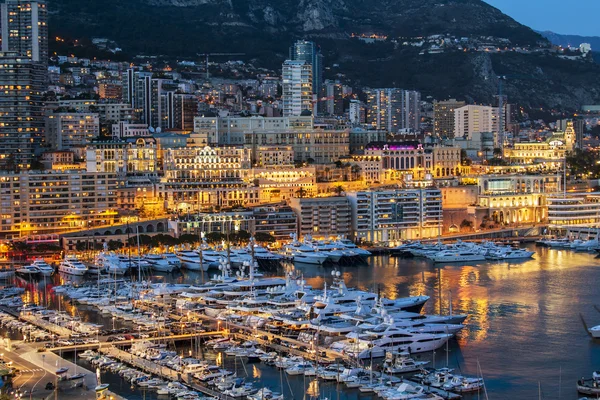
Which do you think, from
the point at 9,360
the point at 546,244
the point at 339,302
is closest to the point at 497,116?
the point at 546,244

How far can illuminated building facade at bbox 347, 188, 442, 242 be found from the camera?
5438 cm

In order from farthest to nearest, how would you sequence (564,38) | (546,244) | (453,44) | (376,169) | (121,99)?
(564,38) → (453,44) → (121,99) → (376,169) → (546,244)

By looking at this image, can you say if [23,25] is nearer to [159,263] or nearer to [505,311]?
[159,263]

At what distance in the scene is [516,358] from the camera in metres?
29.3

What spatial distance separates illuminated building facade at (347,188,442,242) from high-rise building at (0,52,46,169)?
17.2m

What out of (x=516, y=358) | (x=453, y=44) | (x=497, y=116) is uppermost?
(x=453, y=44)

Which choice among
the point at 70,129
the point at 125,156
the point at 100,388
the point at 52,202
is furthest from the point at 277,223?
the point at 100,388

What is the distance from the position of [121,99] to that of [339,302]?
4393 centimetres

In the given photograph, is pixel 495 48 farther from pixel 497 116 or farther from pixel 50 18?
pixel 50 18

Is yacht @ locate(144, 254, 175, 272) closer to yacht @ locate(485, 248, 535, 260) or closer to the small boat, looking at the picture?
yacht @ locate(485, 248, 535, 260)

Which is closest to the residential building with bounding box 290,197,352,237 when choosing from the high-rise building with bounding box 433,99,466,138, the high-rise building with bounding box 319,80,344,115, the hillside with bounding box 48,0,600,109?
the high-rise building with bounding box 319,80,344,115

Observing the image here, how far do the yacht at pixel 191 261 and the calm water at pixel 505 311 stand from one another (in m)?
1.44

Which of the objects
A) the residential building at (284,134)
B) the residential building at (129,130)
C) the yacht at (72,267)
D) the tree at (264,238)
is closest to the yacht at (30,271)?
the yacht at (72,267)

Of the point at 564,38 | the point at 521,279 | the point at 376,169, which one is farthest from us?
the point at 564,38
